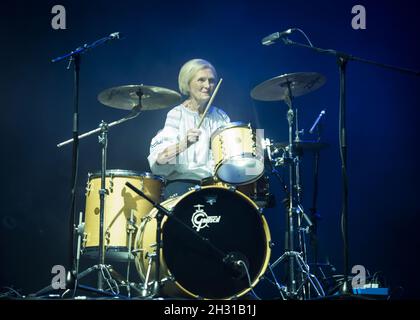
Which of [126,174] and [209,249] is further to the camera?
[126,174]

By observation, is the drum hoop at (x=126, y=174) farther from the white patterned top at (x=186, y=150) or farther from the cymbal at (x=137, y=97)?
the cymbal at (x=137, y=97)

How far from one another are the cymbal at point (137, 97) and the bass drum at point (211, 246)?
3.11 ft

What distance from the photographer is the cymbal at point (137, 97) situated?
472 cm

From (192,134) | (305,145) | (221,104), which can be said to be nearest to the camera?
(192,134)

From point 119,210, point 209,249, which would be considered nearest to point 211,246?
point 209,249

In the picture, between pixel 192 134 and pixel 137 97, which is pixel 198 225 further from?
pixel 137 97

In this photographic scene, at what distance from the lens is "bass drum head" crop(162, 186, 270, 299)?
4168 millimetres

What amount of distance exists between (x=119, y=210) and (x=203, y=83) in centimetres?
131

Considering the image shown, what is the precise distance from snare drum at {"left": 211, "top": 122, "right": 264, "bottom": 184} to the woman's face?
0.79 meters

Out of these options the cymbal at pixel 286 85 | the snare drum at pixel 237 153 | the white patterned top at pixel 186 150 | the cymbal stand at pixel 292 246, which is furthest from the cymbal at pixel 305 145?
the snare drum at pixel 237 153

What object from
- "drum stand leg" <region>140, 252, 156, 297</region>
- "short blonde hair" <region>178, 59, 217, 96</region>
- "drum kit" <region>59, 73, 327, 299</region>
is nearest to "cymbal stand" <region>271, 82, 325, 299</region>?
"drum kit" <region>59, 73, 327, 299</region>

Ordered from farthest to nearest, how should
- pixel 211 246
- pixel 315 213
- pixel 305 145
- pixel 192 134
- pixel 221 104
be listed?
pixel 221 104 → pixel 315 213 → pixel 305 145 → pixel 192 134 → pixel 211 246

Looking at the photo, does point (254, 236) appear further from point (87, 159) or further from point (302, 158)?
point (87, 159)

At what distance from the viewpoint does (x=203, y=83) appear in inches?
202
